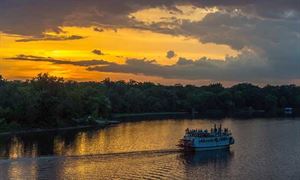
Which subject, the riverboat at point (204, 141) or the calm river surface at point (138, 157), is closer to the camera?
the calm river surface at point (138, 157)

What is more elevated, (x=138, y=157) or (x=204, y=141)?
(x=204, y=141)

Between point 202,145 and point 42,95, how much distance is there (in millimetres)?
58858

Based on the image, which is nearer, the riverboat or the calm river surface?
the calm river surface

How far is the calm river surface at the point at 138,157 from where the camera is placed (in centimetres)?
6988

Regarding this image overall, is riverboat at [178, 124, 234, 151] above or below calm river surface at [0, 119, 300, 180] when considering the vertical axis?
above

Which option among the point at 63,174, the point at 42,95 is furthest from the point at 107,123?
the point at 63,174

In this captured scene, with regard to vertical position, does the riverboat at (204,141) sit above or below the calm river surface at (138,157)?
above

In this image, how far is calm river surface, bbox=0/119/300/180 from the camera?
6988 cm

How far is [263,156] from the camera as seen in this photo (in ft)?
284

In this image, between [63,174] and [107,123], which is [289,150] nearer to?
[63,174]

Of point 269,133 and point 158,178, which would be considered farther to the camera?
point 269,133

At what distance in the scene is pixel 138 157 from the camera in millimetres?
82562

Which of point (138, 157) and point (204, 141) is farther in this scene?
point (204, 141)

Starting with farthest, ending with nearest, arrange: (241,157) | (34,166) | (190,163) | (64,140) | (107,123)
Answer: (107,123), (64,140), (241,157), (190,163), (34,166)
